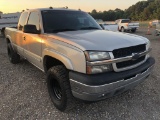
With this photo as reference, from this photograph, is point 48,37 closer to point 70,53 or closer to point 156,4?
point 70,53

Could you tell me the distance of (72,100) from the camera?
316cm

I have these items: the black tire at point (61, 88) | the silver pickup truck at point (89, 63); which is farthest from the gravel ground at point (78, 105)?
the silver pickup truck at point (89, 63)

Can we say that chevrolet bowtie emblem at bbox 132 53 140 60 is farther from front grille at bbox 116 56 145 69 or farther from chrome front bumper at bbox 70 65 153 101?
chrome front bumper at bbox 70 65 153 101

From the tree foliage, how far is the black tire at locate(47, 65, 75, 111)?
47.4m

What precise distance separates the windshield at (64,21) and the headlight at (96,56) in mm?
1422

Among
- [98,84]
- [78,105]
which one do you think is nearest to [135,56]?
[98,84]

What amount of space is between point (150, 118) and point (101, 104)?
0.93 m

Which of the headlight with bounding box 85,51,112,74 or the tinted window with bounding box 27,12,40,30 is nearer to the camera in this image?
the headlight with bounding box 85,51,112,74

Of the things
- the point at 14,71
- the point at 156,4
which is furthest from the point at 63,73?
the point at 156,4

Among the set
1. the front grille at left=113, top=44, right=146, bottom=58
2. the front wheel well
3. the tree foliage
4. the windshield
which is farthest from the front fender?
the tree foliage

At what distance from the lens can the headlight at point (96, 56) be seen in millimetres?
2754

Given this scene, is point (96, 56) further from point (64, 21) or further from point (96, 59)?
point (64, 21)

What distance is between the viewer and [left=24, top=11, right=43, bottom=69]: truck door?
13.3 ft

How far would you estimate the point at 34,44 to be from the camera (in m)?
4.25
